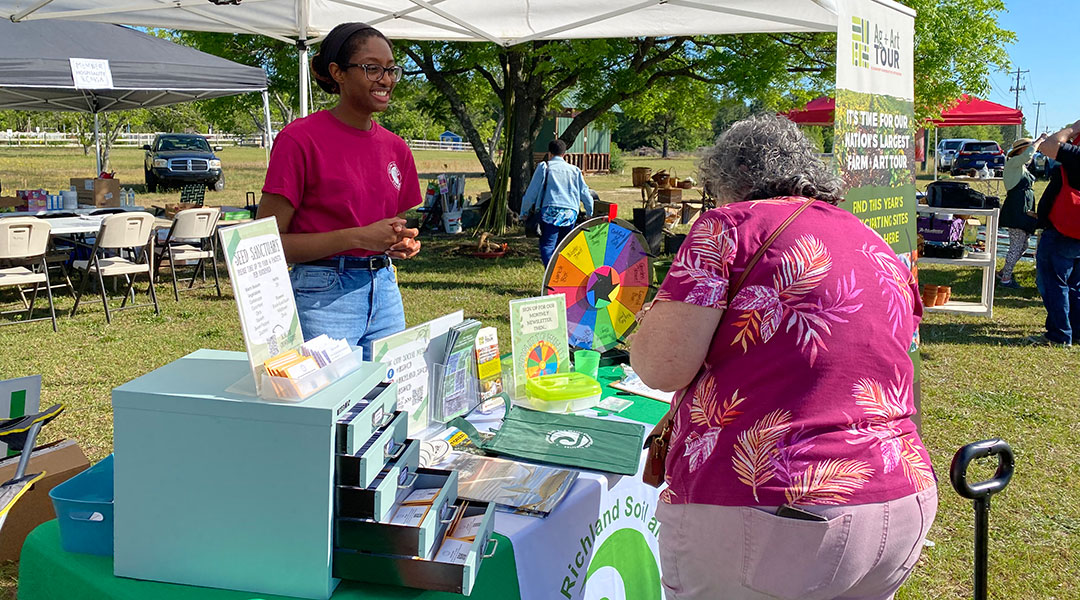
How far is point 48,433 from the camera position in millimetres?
4254

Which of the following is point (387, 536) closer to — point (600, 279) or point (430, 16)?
point (600, 279)

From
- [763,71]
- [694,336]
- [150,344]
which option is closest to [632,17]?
[694,336]

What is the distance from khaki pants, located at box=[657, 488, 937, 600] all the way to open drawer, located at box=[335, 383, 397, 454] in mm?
582

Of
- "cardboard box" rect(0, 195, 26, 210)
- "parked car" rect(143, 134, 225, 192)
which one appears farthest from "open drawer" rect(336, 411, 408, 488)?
"parked car" rect(143, 134, 225, 192)

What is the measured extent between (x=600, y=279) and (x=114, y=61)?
620 centimetres

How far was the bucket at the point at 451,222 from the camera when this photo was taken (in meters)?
13.1

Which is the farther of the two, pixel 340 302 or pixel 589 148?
pixel 589 148

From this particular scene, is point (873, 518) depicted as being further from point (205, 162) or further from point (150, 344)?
point (205, 162)

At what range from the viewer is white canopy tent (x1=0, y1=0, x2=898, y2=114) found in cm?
423

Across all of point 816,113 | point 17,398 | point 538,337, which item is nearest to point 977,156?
point 816,113

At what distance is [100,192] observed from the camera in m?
9.41

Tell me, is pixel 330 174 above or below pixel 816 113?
below

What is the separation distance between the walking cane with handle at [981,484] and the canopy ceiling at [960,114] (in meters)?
9.88

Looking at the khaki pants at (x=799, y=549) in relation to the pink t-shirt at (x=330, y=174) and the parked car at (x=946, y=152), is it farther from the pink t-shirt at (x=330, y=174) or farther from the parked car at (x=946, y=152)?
the parked car at (x=946, y=152)
